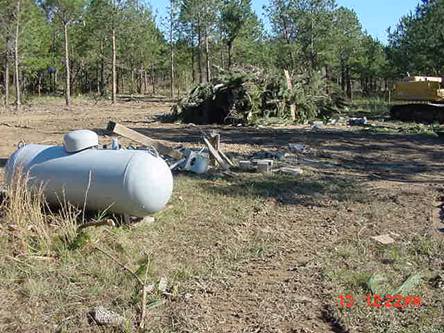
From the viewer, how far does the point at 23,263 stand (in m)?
4.96

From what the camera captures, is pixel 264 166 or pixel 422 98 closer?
pixel 264 166

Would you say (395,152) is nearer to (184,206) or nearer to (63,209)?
(184,206)

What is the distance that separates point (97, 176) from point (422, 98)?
689 inches

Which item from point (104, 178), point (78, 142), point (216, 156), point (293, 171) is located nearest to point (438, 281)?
point (104, 178)

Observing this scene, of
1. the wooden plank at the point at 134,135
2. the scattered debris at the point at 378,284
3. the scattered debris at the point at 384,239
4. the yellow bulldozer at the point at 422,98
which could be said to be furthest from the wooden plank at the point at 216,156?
the yellow bulldozer at the point at 422,98

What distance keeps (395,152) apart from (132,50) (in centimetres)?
3473

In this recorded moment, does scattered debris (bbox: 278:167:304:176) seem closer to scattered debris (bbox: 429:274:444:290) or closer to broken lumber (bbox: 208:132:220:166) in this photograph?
broken lumber (bbox: 208:132:220:166)

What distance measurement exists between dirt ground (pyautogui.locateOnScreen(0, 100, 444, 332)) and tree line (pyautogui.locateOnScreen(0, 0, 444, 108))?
73.7 ft

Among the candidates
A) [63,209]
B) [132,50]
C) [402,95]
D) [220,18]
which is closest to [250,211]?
[63,209]

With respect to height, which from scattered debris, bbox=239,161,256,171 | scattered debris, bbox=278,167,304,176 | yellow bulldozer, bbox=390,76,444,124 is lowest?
scattered debris, bbox=278,167,304,176

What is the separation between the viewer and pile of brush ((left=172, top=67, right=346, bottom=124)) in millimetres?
18562

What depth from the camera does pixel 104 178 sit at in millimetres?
5973

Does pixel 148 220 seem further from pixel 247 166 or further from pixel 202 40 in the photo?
pixel 202 40

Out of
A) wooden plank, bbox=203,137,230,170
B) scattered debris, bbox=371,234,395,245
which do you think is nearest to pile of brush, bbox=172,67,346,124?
wooden plank, bbox=203,137,230,170
